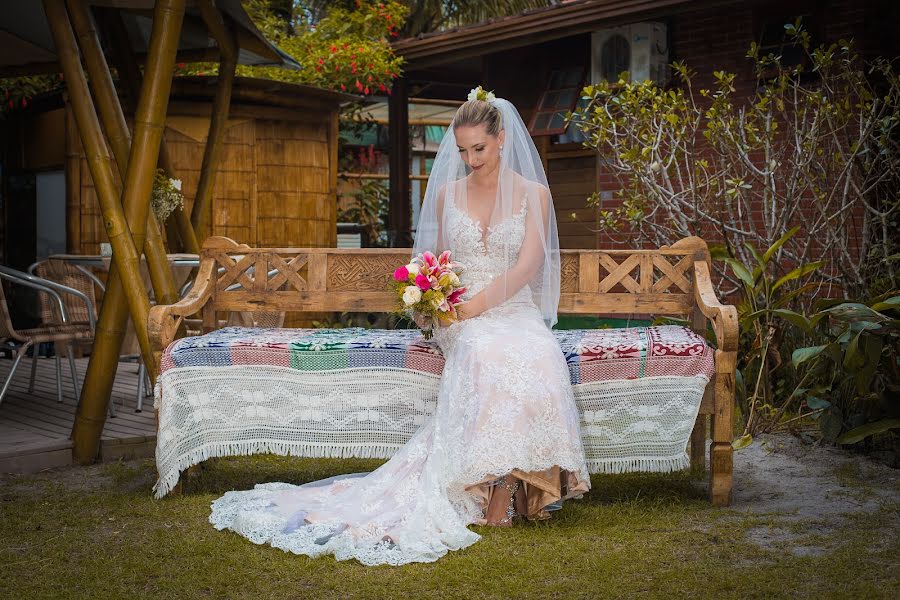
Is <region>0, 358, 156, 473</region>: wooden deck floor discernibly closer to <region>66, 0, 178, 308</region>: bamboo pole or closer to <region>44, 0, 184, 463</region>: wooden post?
<region>44, 0, 184, 463</region>: wooden post

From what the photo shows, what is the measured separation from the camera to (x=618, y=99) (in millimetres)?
6910

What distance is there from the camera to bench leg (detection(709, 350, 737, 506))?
446 centimetres

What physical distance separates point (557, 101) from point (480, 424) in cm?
722

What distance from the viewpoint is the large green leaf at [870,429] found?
5215mm

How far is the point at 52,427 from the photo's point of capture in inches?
236

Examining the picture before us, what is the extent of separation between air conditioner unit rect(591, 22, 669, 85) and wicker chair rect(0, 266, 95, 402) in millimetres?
5403

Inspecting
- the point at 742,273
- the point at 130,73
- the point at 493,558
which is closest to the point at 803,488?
the point at 742,273

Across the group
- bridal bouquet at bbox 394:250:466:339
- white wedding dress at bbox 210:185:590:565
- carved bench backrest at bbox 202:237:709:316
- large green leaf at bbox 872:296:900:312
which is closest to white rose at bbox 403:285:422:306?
bridal bouquet at bbox 394:250:466:339

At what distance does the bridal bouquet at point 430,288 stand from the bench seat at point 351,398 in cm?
22

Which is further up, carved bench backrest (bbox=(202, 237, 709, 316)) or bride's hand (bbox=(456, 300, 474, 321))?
carved bench backrest (bbox=(202, 237, 709, 316))

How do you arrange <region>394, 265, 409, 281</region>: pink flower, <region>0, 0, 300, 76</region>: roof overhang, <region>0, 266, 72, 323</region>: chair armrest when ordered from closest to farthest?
<region>394, 265, 409, 281</region>: pink flower → <region>0, 266, 72, 323</region>: chair armrest → <region>0, 0, 300, 76</region>: roof overhang

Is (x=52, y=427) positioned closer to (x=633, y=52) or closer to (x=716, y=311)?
(x=716, y=311)

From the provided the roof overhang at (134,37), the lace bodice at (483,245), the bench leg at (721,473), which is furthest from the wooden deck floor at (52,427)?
the bench leg at (721,473)

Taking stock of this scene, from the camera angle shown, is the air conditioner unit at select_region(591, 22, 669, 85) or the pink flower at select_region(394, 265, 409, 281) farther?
the air conditioner unit at select_region(591, 22, 669, 85)
